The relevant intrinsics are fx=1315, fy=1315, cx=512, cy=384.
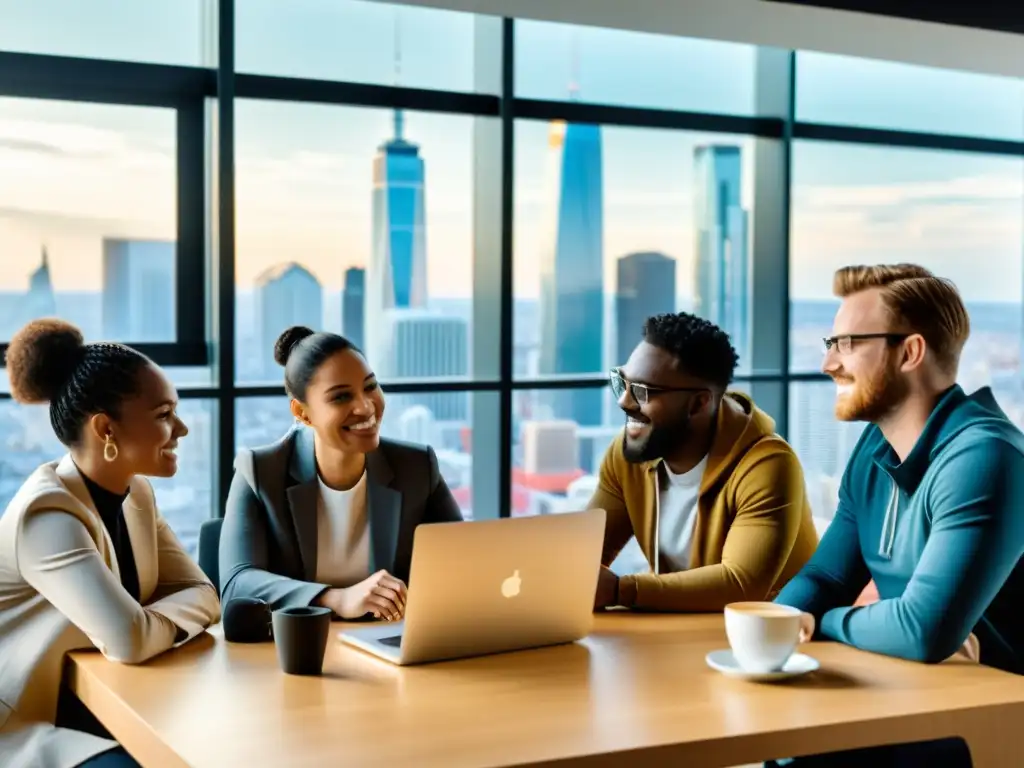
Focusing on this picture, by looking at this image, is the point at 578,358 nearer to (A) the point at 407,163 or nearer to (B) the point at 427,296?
(B) the point at 427,296

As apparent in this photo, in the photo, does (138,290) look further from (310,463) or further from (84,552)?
(84,552)

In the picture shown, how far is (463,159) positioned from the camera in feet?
15.6

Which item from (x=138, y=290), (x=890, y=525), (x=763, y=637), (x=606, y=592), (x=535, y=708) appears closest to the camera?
(x=535, y=708)

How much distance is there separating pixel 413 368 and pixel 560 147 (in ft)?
3.32

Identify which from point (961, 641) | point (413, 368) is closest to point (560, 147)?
point (413, 368)

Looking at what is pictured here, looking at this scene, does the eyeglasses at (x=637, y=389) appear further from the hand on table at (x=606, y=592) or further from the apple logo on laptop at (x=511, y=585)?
the apple logo on laptop at (x=511, y=585)

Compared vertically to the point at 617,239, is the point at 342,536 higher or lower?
lower

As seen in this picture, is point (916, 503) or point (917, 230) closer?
point (916, 503)

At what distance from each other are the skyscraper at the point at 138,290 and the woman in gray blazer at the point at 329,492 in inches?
59.2

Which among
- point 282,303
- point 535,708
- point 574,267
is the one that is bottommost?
point 535,708

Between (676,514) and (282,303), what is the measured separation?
199 centimetres

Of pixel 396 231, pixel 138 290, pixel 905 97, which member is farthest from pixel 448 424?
pixel 905 97

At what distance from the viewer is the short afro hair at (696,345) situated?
298cm

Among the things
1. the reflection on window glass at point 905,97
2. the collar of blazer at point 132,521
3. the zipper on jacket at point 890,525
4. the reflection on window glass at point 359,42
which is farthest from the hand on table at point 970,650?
the reflection on window glass at point 905,97
